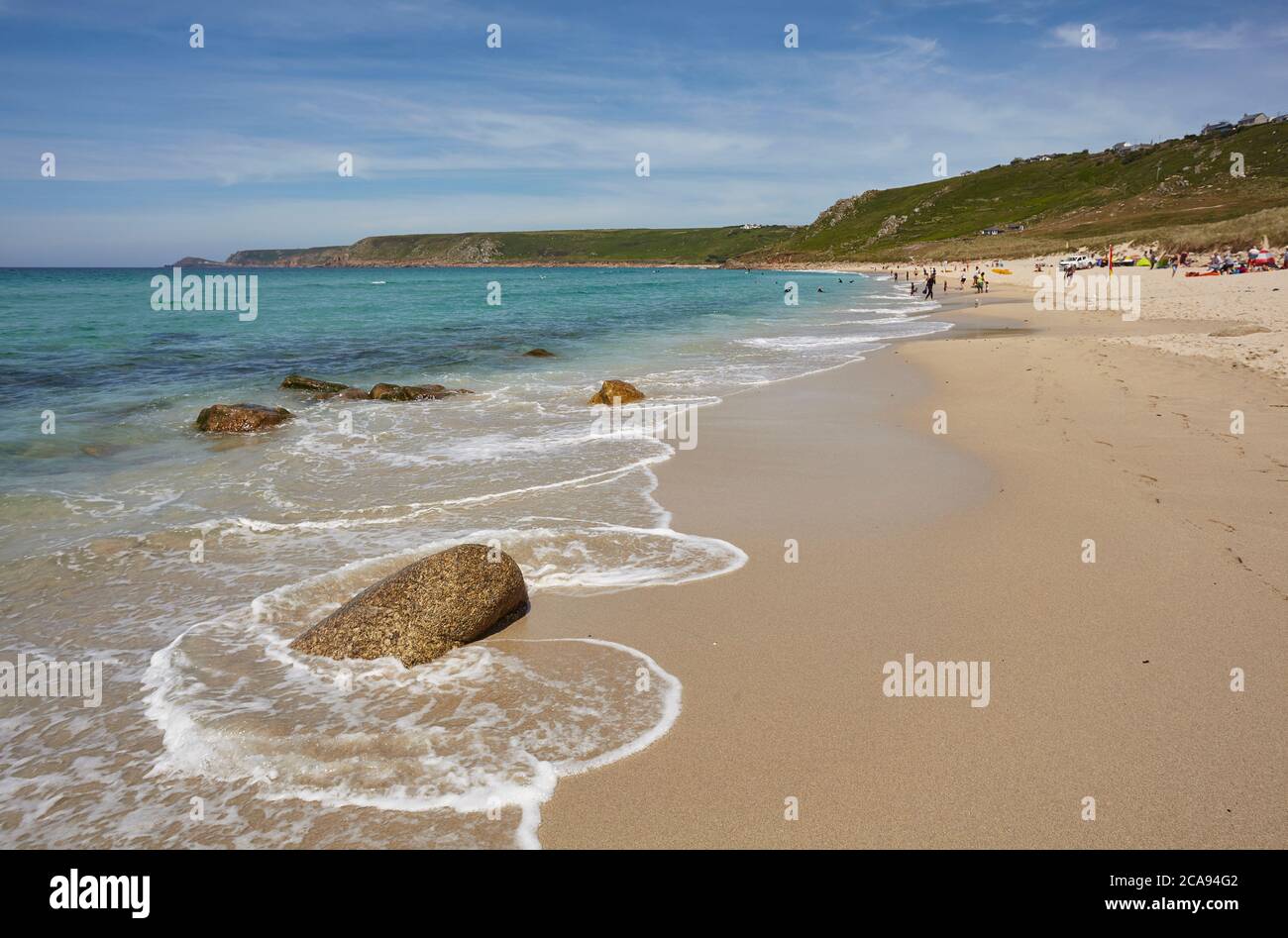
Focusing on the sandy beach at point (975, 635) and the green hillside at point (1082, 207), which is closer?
the sandy beach at point (975, 635)

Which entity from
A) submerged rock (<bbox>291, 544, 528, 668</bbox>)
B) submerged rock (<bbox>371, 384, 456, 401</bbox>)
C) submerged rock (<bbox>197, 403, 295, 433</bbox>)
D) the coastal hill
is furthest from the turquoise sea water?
the coastal hill

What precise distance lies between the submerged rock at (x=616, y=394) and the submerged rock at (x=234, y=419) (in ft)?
23.9

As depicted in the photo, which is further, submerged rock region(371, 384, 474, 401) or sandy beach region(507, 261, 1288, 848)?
submerged rock region(371, 384, 474, 401)

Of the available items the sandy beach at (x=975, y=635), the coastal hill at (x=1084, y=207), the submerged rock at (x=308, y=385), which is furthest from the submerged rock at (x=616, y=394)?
the coastal hill at (x=1084, y=207)

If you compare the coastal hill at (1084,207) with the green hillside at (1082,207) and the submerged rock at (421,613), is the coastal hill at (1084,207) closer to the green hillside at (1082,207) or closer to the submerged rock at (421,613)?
the green hillside at (1082,207)

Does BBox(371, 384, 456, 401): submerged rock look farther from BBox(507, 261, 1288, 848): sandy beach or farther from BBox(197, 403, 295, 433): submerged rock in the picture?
BBox(507, 261, 1288, 848): sandy beach

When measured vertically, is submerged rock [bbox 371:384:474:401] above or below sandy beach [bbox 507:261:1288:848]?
above

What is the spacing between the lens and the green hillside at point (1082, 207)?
77938 millimetres

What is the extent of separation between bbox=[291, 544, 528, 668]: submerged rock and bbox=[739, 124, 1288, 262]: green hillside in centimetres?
6361

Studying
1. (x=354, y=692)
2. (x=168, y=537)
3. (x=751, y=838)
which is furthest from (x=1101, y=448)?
(x=168, y=537)

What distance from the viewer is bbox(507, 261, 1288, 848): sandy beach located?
4188 mm

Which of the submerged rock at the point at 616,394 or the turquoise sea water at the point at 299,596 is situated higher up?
the submerged rock at the point at 616,394

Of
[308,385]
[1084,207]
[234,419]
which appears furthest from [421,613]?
[1084,207]
